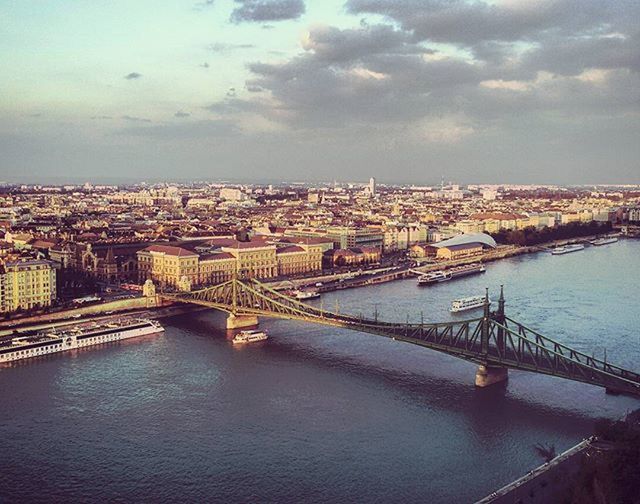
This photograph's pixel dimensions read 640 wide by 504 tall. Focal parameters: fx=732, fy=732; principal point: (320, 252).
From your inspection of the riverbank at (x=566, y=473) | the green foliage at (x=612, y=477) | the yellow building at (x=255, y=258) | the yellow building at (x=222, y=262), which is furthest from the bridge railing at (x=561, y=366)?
the yellow building at (x=255, y=258)

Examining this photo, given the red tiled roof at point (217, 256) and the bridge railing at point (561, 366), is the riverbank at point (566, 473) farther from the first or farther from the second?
the red tiled roof at point (217, 256)

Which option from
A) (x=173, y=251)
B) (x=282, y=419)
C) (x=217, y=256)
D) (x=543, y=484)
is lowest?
(x=282, y=419)

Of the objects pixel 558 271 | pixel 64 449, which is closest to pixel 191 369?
pixel 64 449

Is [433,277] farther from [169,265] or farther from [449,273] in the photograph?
[169,265]

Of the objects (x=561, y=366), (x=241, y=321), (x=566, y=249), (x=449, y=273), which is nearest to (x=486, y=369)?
(x=561, y=366)

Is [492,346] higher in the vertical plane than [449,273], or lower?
higher

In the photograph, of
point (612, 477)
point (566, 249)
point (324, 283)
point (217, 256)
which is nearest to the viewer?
point (612, 477)

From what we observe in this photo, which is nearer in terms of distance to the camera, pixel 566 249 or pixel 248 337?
pixel 248 337
